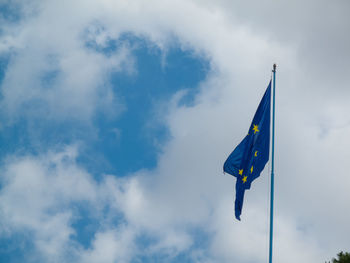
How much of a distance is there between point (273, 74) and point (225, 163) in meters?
5.94

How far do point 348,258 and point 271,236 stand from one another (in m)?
20.7

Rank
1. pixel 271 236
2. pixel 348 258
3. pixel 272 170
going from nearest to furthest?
pixel 271 236 → pixel 272 170 → pixel 348 258

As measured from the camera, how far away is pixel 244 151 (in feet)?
59.6

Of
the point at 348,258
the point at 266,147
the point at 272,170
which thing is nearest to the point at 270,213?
the point at 272,170

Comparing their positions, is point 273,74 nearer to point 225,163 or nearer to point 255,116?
point 255,116

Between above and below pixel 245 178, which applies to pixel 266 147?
above

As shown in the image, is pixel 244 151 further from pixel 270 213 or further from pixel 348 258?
pixel 348 258

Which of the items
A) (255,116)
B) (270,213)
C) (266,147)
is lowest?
(270,213)

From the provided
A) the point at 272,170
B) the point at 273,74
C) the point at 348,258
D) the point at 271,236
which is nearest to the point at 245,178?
the point at 272,170

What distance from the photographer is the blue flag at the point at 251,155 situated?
17.2m

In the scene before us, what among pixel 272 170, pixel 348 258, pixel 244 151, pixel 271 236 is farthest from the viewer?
pixel 348 258

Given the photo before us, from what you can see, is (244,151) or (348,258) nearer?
(244,151)

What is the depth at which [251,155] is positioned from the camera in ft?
57.8

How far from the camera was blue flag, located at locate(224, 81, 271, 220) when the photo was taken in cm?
1720
